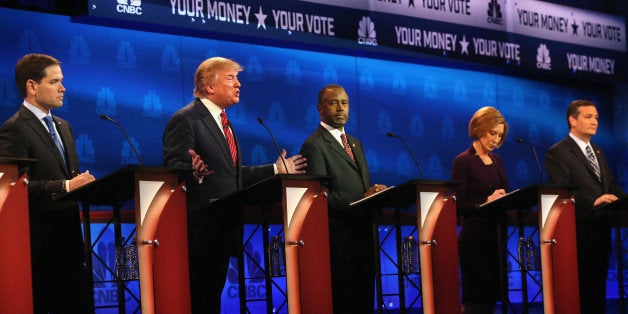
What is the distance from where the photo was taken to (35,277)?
14.8ft

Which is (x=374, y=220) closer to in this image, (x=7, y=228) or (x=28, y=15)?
(x=7, y=228)

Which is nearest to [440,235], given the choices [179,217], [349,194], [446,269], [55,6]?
[446,269]

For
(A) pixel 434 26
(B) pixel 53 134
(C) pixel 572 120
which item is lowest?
(B) pixel 53 134

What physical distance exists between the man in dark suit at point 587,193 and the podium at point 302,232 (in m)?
2.30

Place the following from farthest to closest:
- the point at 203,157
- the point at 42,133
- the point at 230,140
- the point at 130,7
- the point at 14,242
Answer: the point at 130,7, the point at 230,140, the point at 203,157, the point at 42,133, the point at 14,242

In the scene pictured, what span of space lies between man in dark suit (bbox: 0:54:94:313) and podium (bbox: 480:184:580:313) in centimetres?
263

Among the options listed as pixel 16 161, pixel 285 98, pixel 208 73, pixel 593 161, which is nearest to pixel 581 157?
pixel 593 161

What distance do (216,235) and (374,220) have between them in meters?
1.16

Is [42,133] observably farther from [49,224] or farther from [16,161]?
[16,161]

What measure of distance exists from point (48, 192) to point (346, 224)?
1898mm

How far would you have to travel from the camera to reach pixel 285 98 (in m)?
8.55

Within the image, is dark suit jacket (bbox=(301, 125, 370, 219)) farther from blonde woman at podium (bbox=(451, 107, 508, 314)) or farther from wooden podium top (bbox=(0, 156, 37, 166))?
wooden podium top (bbox=(0, 156, 37, 166))

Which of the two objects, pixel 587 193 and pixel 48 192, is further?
pixel 587 193

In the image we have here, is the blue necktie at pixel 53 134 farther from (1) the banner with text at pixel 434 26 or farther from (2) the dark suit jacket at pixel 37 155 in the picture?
(1) the banner with text at pixel 434 26
